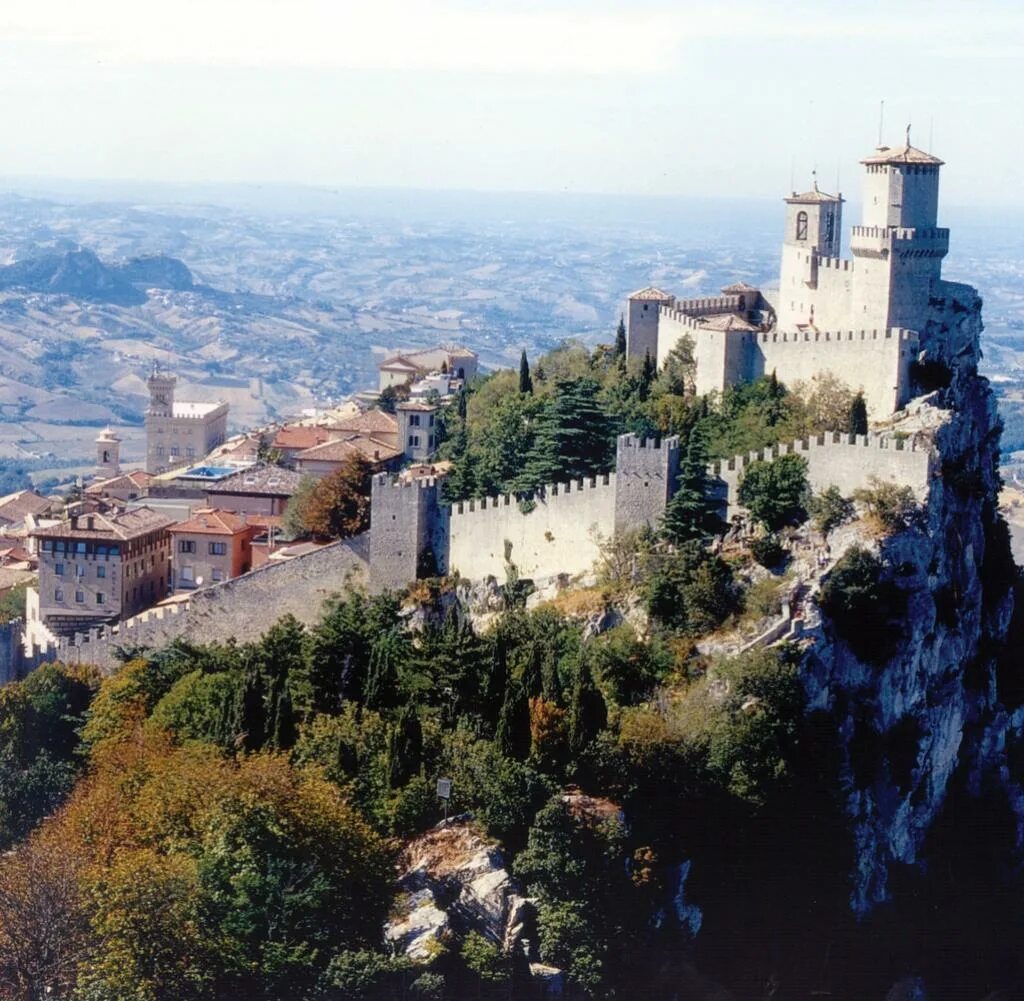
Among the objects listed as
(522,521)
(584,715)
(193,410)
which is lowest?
(193,410)

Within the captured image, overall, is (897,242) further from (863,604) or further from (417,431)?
(417,431)

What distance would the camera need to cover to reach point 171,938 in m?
32.0

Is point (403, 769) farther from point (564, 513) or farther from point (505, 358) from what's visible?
point (505, 358)

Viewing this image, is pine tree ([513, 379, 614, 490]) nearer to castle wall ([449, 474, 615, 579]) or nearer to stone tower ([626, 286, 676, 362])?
castle wall ([449, 474, 615, 579])

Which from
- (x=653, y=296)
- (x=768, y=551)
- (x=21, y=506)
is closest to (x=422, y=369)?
(x=653, y=296)

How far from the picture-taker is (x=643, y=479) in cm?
4338

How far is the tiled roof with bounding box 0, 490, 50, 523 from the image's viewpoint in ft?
Result: 273

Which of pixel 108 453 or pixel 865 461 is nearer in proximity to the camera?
pixel 865 461

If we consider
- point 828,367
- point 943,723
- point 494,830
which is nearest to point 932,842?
point 943,723

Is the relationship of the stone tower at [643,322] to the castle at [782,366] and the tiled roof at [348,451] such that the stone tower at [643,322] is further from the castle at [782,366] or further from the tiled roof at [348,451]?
the tiled roof at [348,451]

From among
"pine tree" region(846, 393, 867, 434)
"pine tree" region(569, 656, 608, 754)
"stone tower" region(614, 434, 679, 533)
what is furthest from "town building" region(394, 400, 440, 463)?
"pine tree" region(569, 656, 608, 754)

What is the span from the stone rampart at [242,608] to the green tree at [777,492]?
30.8 ft

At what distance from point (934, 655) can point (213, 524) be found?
1839cm

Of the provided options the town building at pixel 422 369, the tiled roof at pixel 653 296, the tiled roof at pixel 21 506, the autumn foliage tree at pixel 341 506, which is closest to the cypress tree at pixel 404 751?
the autumn foliage tree at pixel 341 506
